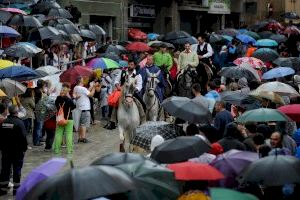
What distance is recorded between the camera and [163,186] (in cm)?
782

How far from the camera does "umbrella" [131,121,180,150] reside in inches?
505

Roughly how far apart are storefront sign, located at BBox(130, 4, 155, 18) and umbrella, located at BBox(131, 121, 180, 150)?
998 inches

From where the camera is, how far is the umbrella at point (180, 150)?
9336mm

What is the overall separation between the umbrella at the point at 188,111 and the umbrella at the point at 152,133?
0.40 m

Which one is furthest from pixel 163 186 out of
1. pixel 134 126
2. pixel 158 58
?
pixel 158 58

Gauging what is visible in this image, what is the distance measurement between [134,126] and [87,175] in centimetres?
867

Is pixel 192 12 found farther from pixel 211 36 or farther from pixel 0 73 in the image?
pixel 0 73

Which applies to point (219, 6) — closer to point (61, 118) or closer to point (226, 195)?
point (61, 118)

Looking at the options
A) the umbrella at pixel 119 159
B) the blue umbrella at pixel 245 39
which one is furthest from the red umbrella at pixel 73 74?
the blue umbrella at pixel 245 39

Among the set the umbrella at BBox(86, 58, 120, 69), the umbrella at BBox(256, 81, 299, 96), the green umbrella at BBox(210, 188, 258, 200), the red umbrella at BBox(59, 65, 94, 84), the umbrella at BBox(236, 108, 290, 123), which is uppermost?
the umbrella at BBox(86, 58, 120, 69)

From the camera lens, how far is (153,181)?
792 cm

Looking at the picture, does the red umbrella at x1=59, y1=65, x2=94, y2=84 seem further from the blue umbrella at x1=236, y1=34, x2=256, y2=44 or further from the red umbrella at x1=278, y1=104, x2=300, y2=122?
the blue umbrella at x1=236, y1=34, x2=256, y2=44

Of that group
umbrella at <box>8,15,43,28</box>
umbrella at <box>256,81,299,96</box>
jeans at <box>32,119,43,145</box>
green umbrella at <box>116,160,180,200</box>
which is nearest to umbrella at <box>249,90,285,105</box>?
umbrella at <box>256,81,299,96</box>

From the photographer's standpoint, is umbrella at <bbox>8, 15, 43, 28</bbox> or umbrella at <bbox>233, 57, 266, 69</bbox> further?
umbrella at <bbox>233, 57, 266, 69</bbox>
